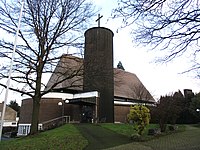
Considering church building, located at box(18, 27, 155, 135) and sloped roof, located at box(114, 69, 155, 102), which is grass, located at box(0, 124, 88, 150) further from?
sloped roof, located at box(114, 69, 155, 102)

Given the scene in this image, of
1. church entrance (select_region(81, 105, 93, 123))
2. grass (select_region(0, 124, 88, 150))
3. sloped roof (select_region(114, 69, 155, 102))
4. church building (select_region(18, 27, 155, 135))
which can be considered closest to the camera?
grass (select_region(0, 124, 88, 150))

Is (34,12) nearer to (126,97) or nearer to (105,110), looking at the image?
(105,110)

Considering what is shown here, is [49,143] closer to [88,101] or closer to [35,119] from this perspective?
[35,119]

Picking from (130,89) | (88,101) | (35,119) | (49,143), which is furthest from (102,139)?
(130,89)

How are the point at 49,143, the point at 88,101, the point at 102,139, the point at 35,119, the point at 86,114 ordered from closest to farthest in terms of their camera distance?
1. the point at 49,143
2. the point at 35,119
3. the point at 102,139
4. the point at 88,101
5. the point at 86,114

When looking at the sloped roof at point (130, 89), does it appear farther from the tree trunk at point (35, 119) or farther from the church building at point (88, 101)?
the tree trunk at point (35, 119)

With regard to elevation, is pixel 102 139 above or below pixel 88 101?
below

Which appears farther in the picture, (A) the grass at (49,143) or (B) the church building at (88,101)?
(B) the church building at (88,101)

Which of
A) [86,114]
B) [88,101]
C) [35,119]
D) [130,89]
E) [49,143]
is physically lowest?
[49,143]

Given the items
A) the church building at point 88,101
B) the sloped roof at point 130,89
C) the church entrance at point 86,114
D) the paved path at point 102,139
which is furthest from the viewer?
the sloped roof at point 130,89

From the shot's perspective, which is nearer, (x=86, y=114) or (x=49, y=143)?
(x=49, y=143)

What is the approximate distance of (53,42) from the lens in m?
18.5

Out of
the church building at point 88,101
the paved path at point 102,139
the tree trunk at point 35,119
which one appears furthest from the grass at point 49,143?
the church building at point 88,101

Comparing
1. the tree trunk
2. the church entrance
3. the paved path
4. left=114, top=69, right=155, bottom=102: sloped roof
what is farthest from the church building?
the tree trunk
